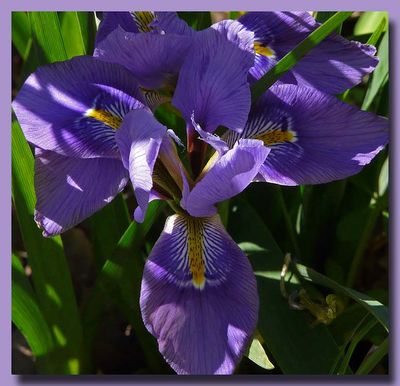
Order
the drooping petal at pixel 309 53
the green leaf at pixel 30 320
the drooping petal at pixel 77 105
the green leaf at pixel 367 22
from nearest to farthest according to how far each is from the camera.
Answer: the drooping petal at pixel 77 105, the drooping petal at pixel 309 53, the green leaf at pixel 30 320, the green leaf at pixel 367 22

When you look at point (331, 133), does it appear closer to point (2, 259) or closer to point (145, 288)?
point (145, 288)

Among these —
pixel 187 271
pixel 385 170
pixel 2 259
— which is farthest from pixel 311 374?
pixel 2 259

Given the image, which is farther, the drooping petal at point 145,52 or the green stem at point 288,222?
the green stem at point 288,222

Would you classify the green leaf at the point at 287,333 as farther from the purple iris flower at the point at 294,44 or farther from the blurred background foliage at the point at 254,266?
the purple iris flower at the point at 294,44

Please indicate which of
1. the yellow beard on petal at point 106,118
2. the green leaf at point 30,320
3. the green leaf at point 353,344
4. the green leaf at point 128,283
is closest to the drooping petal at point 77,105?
the yellow beard on petal at point 106,118

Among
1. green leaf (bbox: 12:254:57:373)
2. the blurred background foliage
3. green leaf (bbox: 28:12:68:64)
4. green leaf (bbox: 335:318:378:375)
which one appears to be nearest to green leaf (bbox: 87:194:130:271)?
the blurred background foliage

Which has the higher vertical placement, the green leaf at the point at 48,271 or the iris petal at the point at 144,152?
the iris petal at the point at 144,152

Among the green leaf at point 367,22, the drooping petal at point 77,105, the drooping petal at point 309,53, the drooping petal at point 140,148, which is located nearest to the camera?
the drooping petal at point 140,148

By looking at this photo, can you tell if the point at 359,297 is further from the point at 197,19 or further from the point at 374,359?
the point at 197,19

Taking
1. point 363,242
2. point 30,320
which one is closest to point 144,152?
point 30,320
